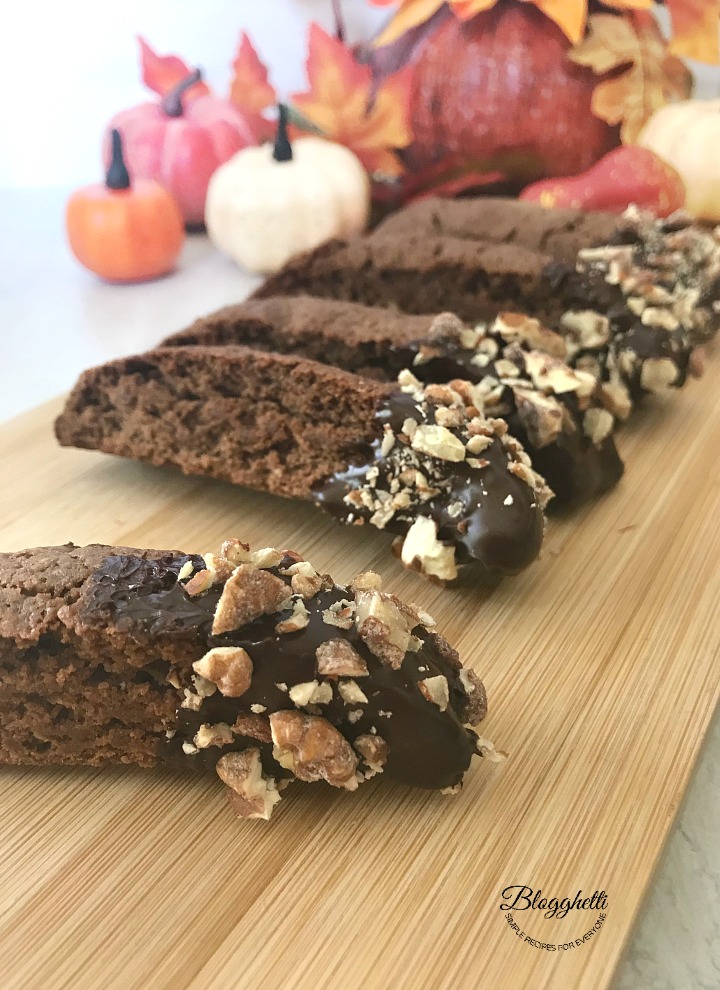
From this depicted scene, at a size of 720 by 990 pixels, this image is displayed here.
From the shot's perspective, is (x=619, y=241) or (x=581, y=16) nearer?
(x=619, y=241)

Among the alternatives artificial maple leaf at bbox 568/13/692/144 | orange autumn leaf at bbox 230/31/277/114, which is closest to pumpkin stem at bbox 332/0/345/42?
orange autumn leaf at bbox 230/31/277/114

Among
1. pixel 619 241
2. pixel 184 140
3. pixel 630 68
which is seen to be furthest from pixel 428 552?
pixel 630 68

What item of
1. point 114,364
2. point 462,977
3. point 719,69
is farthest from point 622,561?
point 719,69

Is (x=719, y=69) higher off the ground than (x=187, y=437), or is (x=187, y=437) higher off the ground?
(x=719, y=69)

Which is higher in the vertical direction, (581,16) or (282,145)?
(581,16)

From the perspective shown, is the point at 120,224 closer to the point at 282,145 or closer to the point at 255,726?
the point at 282,145

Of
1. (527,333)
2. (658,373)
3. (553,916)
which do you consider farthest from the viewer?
(658,373)

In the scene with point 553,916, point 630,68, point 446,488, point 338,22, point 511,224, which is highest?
point 338,22

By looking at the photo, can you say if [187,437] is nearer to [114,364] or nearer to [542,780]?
[114,364]
